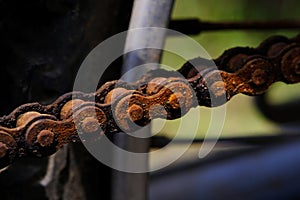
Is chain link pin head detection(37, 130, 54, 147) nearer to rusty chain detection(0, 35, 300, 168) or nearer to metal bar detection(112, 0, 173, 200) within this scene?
rusty chain detection(0, 35, 300, 168)

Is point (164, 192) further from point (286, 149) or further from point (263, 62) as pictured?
point (263, 62)

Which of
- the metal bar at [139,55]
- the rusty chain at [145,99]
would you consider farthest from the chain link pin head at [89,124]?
the metal bar at [139,55]

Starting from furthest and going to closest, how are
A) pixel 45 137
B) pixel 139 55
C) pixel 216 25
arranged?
pixel 216 25
pixel 139 55
pixel 45 137

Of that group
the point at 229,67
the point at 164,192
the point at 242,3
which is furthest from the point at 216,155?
the point at 242,3

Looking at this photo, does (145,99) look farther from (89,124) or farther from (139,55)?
(139,55)

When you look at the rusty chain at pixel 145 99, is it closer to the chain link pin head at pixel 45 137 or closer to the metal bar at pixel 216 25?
the chain link pin head at pixel 45 137

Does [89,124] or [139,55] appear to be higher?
[139,55]

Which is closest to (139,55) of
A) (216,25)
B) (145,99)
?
(145,99)

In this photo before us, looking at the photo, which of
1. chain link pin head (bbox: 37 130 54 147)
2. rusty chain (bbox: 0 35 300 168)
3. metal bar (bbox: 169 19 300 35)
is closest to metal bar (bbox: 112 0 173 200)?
rusty chain (bbox: 0 35 300 168)
